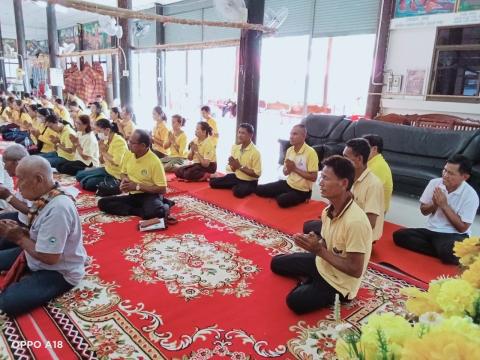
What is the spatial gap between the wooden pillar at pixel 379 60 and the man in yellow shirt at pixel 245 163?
3.89 m

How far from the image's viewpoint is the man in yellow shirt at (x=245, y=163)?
4695 millimetres

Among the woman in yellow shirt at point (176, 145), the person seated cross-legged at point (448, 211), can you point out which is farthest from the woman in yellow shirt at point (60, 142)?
the person seated cross-legged at point (448, 211)

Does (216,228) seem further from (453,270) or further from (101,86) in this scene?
(101,86)

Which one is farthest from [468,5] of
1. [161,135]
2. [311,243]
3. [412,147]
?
[311,243]

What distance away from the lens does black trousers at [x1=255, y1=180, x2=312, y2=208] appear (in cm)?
434

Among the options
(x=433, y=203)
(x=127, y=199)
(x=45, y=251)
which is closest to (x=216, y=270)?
(x=45, y=251)

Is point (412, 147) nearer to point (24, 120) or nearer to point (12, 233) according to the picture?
point (12, 233)

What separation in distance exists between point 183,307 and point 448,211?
224cm

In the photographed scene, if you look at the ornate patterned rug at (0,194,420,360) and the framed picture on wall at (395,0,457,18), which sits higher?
the framed picture on wall at (395,0,457,18)

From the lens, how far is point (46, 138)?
5.89 metres

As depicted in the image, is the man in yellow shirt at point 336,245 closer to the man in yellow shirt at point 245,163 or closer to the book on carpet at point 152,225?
the book on carpet at point 152,225

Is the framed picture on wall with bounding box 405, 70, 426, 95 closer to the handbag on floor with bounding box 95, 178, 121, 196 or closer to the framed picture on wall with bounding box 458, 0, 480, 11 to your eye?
the framed picture on wall with bounding box 458, 0, 480, 11

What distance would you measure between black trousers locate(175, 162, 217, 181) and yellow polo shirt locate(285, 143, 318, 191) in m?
1.40

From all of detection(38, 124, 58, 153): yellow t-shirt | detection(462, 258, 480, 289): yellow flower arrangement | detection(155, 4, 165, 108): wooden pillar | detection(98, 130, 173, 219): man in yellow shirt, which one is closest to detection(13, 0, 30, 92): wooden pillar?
detection(155, 4, 165, 108): wooden pillar
